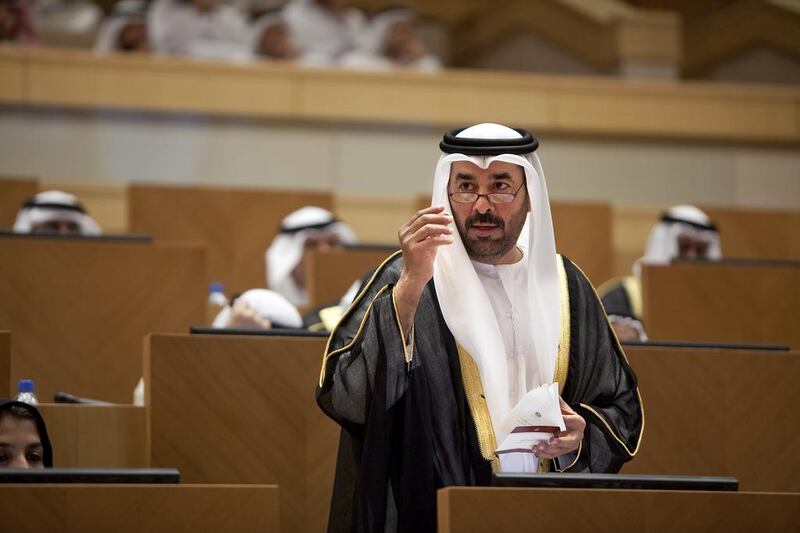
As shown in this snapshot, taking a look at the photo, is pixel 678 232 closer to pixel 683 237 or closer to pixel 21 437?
pixel 683 237

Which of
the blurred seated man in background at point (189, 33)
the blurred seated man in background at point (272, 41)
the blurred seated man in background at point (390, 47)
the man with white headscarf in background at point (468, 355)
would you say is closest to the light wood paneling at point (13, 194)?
the blurred seated man in background at point (189, 33)

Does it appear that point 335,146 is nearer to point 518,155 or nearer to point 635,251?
point 635,251

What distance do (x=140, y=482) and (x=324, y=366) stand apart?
1.77ft

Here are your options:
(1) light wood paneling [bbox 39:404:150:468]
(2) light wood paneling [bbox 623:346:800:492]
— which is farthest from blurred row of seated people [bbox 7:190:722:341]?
(1) light wood paneling [bbox 39:404:150:468]

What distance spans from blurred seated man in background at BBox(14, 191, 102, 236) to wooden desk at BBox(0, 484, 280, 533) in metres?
3.90

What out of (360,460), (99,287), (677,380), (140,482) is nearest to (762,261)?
(677,380)

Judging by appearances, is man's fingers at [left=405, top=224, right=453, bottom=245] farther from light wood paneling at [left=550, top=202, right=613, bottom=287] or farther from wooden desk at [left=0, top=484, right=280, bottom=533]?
light wood paneling at [left=550, top=202, right=613, bottom=287]

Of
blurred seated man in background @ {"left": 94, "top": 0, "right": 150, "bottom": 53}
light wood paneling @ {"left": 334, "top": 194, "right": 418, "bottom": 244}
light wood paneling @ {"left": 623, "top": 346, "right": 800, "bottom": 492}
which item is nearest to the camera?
light wood paneling @ {"left": 623, "top": 346, "right": 800, "bottom": 492}

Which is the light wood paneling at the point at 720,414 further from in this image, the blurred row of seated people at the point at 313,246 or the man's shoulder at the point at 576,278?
the blurred row of seated people at the point at 313,246

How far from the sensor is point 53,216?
7.18 meters

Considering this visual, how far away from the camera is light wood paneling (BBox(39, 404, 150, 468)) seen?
4.40m

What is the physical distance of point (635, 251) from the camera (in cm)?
875

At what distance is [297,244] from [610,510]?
4.31 metres

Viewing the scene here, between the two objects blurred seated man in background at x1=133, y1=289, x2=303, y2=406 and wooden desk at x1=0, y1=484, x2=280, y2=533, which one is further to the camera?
blurred seated man in background at x1=133, y1=289, x2=303, y2=406
